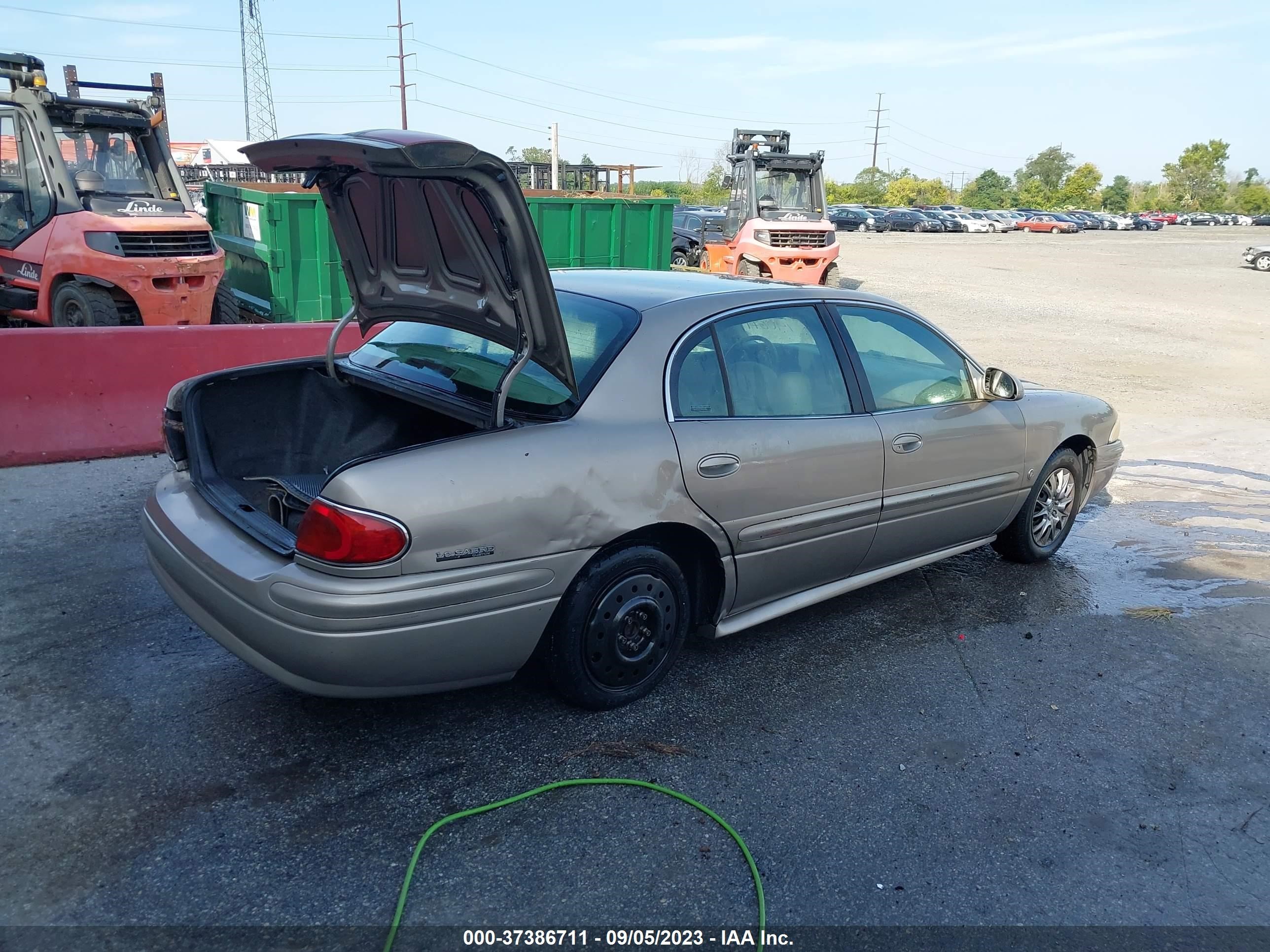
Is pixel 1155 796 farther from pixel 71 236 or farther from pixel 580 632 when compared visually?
pixel 71 236

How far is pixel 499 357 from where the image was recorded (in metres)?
3.98

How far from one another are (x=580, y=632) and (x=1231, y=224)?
4363 inches

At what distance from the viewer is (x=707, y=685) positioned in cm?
411

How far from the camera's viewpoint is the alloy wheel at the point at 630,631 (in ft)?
12.0

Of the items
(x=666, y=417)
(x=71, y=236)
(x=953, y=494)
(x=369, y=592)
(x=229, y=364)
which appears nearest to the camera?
(x=369, y=592)

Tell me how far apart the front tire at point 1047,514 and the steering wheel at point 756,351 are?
1961 millimetres

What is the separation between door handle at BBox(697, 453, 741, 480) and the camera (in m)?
3.76

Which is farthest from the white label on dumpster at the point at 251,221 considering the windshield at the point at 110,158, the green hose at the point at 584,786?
the green hose at the point at 584,786

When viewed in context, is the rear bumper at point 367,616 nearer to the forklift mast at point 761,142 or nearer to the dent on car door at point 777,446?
the dent on car door at point 777,446

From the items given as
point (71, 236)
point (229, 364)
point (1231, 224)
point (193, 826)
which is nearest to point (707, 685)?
point (193, 826)

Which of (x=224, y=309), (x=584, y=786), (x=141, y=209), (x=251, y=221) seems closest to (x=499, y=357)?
(x=584, y=786)

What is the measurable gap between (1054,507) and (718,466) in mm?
2701

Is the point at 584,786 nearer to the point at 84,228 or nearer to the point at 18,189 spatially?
the point at 84,228

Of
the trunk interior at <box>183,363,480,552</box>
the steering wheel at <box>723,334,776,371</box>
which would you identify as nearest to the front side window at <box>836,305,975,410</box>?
the steering wheel at <box>723,334,776,371</box>
